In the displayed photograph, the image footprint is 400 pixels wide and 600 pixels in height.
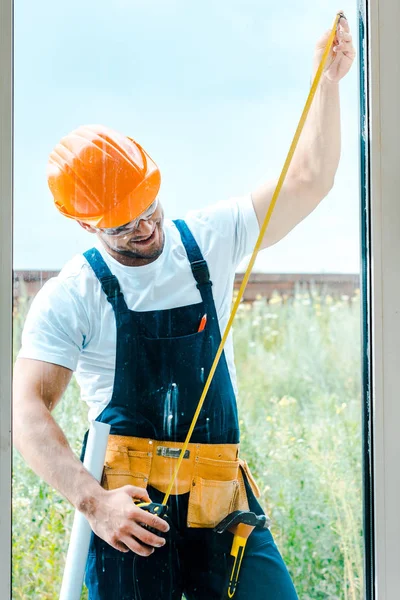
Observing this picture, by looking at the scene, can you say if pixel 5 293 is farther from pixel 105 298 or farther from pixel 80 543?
pixel 80 543

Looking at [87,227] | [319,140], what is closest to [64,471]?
[87,227]

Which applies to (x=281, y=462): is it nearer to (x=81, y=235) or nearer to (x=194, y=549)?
(x=194, y=549)

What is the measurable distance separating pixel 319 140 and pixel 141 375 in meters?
0.49

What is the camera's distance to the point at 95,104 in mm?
1084

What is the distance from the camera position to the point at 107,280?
3.57 ft

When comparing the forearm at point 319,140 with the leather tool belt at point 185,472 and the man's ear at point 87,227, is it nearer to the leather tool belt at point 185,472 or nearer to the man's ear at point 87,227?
the man's ear at point 87,227

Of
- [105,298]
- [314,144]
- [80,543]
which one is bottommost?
[80,543]

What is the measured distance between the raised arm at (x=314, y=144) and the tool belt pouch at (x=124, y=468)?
403 mm

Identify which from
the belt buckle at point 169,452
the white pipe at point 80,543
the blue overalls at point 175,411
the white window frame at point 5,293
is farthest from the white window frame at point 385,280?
the white window frame at point 5,293

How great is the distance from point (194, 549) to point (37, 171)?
2.17 ft

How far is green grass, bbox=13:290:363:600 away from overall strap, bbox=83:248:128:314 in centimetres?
19

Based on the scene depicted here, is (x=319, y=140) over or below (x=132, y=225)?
over

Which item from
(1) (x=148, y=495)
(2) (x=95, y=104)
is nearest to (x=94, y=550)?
(1) (x=148, y=495)

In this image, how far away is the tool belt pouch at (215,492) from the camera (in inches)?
42.9
